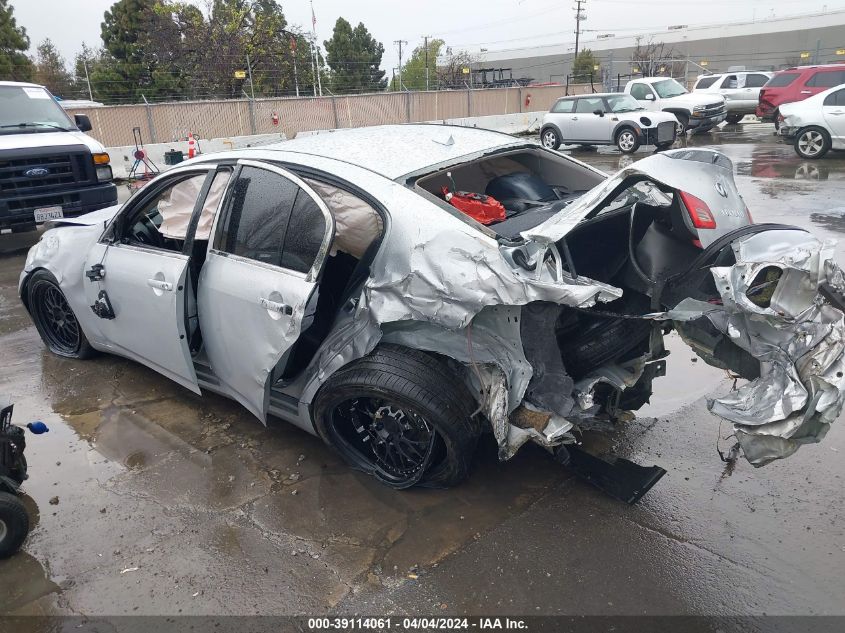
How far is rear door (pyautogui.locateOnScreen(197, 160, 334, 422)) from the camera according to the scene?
10.2 ft

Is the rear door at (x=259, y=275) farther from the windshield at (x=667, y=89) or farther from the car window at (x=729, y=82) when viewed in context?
the car window at (x=729, y=82)

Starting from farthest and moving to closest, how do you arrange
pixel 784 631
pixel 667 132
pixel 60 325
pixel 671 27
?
pixel 671 27 < pixel 667 132 < pixel 60 325 < pixel 784 631

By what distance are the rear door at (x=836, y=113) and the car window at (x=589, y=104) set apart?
547 cm

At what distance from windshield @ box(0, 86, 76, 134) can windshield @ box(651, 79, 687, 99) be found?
16.3 metres

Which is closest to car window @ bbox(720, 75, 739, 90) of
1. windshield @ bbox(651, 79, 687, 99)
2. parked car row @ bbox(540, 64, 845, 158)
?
parked car row @ bbox(540, 64, 845, 158)

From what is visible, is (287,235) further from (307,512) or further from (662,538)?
(662,538)

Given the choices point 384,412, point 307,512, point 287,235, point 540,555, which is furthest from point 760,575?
point 287,235

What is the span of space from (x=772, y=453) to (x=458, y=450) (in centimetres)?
132

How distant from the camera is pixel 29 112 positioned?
8.58m

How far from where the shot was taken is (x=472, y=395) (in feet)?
9.77

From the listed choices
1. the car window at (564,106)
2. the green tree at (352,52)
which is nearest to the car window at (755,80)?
the car window at (564,106)

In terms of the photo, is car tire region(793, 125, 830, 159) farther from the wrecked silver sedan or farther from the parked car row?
the wrecked silver sedan

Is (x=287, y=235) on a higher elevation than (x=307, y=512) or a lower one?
higher

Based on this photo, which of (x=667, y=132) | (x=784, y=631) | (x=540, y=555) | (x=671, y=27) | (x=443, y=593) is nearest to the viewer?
(x=784, y=631)
